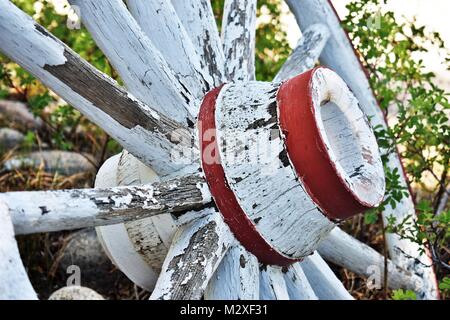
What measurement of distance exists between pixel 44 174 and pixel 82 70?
68.8 inches

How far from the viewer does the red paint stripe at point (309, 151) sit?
1.73 meters

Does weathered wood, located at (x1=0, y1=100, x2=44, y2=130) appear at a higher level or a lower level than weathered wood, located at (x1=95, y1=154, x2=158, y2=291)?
higher

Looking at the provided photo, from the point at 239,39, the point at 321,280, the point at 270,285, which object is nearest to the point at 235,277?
the point at 270,285

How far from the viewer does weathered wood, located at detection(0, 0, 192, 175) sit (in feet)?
5.29

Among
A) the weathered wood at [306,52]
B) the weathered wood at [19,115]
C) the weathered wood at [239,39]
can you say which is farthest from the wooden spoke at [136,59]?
the weathered wood at [19,115]

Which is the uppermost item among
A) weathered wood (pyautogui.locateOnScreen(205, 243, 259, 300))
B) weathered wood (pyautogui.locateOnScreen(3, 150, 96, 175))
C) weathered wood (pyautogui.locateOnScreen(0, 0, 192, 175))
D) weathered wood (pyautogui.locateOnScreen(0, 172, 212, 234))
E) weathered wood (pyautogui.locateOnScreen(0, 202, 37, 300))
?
weathered wood (pyautogui.locateOnScreen(3, 150, 96, 175))

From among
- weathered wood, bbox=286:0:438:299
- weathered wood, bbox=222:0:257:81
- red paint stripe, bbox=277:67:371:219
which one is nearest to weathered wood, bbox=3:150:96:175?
weathered wood, bbox=286:0:438:299

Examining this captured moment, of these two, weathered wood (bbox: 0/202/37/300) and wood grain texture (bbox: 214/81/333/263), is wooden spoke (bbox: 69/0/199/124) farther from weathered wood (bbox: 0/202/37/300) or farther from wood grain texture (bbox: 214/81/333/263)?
weathered wood (bbox: 0/202/37/300)

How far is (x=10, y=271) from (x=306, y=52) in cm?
133

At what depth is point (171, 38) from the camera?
1.97 meters

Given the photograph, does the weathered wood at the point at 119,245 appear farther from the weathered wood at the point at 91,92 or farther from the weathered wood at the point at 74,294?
the weathered wood at the point at 74,294

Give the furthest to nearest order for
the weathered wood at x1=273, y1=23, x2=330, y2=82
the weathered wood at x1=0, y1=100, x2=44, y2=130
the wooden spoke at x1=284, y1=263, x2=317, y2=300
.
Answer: the weathered wood at x1=0, y1=100, x2=44, y2=130 → the weathered wood at x1=273, y1=23, x2=330, y2=82 → the wooden spoke at x1=284, y1=263, x2=317, y2=300
